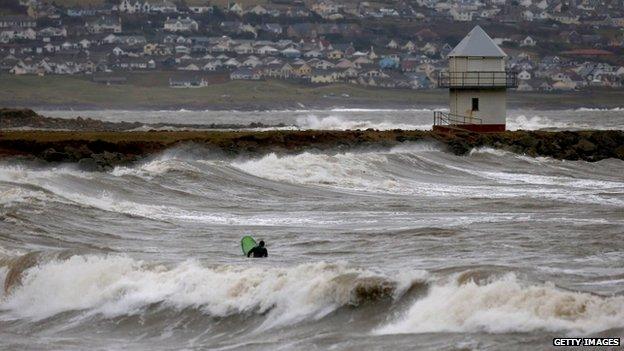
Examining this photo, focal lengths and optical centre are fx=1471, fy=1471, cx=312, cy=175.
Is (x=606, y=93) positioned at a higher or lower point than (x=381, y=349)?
lower

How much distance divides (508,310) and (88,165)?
55.8 feet

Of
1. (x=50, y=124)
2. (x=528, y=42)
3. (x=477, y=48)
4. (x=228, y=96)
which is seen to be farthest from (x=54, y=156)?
(x=528, y=42)

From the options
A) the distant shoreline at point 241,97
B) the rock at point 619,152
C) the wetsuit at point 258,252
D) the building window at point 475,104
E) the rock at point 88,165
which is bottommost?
the distant shoreline at point 241,97

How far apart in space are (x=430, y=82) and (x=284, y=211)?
131 meters

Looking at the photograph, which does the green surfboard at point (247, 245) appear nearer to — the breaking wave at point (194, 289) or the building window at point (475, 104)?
the breaking wave at point (194, 289)

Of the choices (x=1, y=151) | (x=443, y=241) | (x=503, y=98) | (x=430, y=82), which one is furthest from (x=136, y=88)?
(x=443, y=241)

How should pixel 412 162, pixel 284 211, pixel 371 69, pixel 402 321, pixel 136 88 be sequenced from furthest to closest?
pixel 371 69 < pixel 136 88 < pixel 412 162 < pixel 284 211 < pixel 402 321

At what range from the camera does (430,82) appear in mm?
155500

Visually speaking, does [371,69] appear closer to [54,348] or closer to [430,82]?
[430,82]

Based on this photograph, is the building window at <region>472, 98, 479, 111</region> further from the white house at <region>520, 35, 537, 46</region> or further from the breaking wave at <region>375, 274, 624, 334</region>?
the white house at <region>520, 35, 537, 46</region>

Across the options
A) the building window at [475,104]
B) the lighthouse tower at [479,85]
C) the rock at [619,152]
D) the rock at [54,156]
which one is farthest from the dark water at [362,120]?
the rock at [54,156]

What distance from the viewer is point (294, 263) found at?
18.5 meters

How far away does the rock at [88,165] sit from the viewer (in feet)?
97.8

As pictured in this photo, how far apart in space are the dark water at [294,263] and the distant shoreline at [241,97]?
94.0 meters
